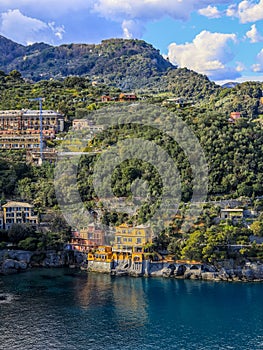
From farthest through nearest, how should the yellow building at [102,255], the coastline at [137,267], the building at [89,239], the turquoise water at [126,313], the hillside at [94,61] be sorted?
the hillside at [94,61] → the building at [89,239] → the yellow building at [102,255] → the coastline at [137,267] → the turquoise water at [126,313]

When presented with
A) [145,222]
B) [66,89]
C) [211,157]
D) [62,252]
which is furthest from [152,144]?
[66,89]

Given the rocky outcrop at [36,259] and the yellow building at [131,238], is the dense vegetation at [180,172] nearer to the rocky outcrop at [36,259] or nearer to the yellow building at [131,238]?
the rocky outcrop at [36,259]

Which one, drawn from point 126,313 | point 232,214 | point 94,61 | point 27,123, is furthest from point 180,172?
point 94,61

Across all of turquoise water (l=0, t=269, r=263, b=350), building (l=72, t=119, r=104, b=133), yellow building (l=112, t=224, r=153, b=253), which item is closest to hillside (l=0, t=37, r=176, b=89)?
building (l=72, t=119, r=104, b=133)

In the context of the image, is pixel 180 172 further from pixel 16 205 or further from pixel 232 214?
pixel 16 205

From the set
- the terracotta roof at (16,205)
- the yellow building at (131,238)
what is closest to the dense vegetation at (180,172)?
the yellow building at (131,238)
